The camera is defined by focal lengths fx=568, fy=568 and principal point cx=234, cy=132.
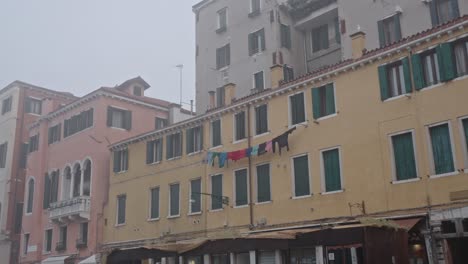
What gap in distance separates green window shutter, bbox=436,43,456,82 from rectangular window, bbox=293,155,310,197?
6350 millimetres

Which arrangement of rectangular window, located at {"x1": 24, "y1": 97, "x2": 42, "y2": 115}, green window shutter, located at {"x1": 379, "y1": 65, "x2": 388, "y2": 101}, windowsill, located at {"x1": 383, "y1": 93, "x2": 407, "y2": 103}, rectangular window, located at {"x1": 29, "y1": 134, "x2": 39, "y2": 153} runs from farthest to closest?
rectangular window, located at {"x1": 24, "y1": 97, "x2": 42, "y2": 115} → rectangular window, located at {"x1": 29, "y1": 134, "x2": 39, "y2": 153} → green window shutter, located at {"x1": 379, "y1": 65, "x2": 388, "y2": 101} → windowsill, located at {"x1": 383, "y1": 93, "x2": 407, "y2": 103}

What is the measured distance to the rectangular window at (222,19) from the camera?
117 ft

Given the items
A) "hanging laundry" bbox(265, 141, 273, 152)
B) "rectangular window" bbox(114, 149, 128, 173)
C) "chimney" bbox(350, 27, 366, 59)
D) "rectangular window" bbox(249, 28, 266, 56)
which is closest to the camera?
"chimney" bbox(350, 27, 366, 59)

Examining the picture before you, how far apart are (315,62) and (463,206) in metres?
16.3

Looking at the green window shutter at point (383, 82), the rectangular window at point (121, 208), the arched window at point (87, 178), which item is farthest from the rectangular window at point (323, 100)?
the arched window at point (87, 178)

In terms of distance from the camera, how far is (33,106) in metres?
44.1

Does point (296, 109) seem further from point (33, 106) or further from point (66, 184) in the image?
point (33, 106)

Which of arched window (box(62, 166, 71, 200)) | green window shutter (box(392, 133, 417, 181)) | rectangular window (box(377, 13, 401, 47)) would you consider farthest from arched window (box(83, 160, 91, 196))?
green window shutter (box(392, 133, 417, 181))

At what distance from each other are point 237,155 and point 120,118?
12823mm

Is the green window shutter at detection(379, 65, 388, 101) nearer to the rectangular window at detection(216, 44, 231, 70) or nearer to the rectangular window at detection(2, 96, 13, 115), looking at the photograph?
the rectangular window at detection(216, 44, 231, 70)

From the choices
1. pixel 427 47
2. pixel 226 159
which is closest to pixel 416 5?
pixel 427 47

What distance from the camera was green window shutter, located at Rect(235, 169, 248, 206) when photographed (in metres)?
25.3

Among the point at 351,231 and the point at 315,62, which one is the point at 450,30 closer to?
the point at 351,231

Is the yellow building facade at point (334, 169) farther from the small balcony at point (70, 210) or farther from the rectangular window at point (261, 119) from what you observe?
the small balcony at point (70, 210)
